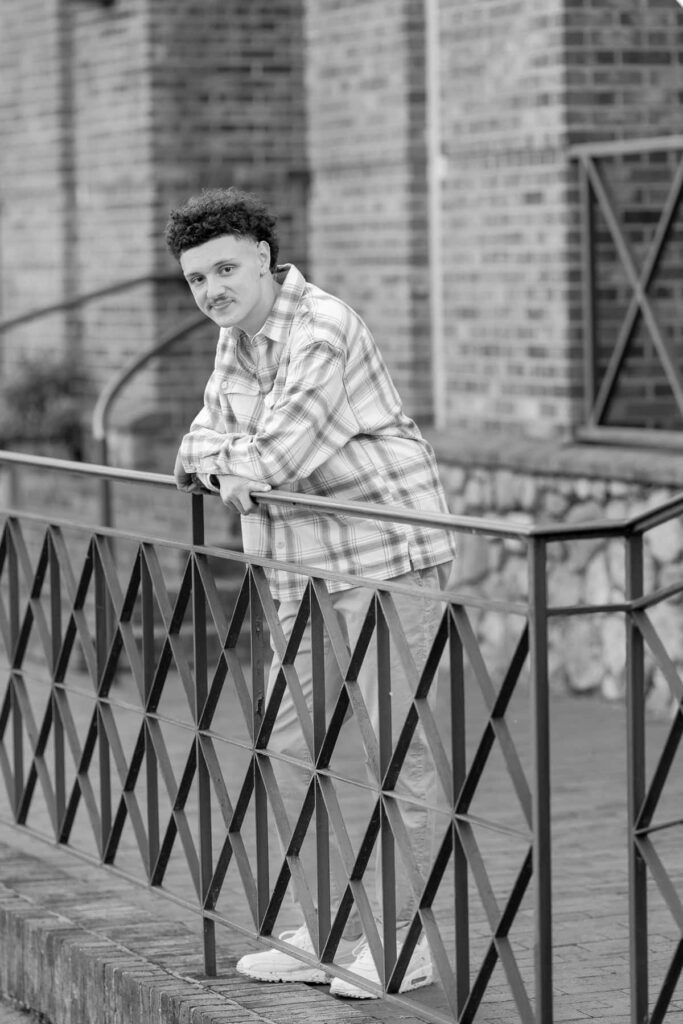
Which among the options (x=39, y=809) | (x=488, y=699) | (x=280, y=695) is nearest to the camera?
(x=488, y=699)

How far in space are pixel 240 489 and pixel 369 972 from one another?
3.29 feet

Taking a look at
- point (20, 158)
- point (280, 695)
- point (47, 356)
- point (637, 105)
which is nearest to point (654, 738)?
point (637, 105)

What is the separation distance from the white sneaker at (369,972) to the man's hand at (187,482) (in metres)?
0.99

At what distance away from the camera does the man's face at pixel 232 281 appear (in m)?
4.27

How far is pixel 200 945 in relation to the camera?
4.62m

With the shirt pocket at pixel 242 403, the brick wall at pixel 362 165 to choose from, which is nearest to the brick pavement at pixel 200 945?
the shirt pocket at pixel 242 403

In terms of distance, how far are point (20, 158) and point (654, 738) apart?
20.6 feet

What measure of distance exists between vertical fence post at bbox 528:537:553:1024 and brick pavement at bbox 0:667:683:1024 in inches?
21.5

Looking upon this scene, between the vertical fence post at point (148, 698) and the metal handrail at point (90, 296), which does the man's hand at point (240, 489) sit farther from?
the metal handrail at point (90, 296)

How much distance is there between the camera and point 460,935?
366cm

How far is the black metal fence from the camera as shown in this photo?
11.1 ft

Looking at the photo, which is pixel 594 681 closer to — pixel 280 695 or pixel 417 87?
pixel 417 87

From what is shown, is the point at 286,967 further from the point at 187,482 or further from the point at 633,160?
the point at 633,160

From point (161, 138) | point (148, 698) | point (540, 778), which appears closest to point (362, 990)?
point (148, 698)
